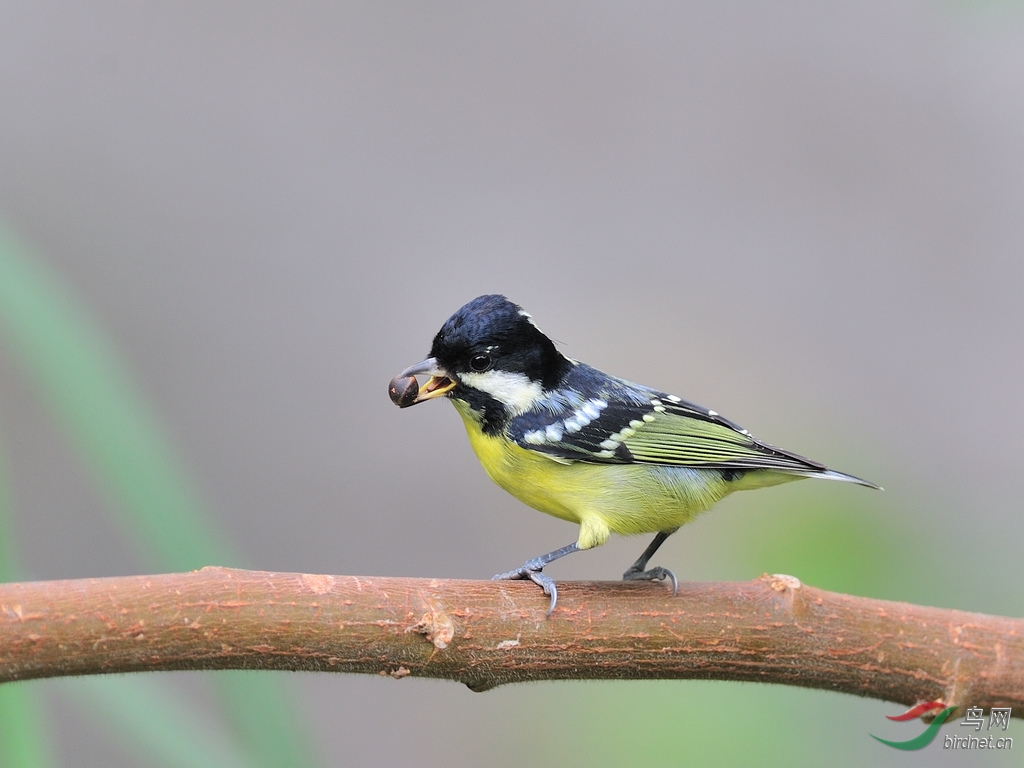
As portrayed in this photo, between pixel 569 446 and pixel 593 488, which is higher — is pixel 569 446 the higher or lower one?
the higher one

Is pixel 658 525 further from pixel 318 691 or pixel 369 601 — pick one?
pixel 318 691

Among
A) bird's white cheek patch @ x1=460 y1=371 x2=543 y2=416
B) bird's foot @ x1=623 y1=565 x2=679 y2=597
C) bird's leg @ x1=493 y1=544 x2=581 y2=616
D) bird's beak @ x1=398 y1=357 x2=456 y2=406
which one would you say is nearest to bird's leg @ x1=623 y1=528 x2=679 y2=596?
bird's foot @ x1=623 y1=565 x2=679 y2=597

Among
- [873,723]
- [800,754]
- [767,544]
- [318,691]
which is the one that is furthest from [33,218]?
[873,723]

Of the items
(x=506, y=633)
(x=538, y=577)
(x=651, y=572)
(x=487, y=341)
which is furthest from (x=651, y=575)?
(x=487, y=341)

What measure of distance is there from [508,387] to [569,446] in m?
0.19

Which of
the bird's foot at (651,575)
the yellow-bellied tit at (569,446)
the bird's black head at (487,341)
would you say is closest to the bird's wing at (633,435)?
the yellow-bellied tit at (569,446)

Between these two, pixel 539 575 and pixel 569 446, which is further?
pixel 569 446

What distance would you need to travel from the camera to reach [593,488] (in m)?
2.04

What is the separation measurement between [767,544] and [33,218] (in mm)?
2951

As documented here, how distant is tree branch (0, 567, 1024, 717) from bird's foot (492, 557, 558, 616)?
0.8 inches

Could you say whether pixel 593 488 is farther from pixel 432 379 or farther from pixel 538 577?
pixel 432 379

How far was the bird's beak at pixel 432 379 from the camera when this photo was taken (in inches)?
76.2

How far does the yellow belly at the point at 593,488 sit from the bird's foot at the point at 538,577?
A: 155mm

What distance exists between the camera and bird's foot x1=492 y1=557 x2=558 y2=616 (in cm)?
170
